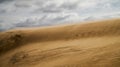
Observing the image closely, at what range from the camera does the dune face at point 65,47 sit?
6.15 m

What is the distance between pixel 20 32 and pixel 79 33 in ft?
11.3

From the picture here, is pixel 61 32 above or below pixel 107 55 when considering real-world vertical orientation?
above

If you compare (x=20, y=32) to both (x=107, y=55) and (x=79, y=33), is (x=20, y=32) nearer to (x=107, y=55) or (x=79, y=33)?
(x=79, y=33)

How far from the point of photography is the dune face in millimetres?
6152

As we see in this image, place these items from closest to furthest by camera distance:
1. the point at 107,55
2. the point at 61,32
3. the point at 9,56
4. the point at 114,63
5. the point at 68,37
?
the point at 114,63 → the point at 107,55 → the point at 9,56 → the point at 68,37 → the point at 61,32

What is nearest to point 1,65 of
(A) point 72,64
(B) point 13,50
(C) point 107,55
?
(B) point 13,50

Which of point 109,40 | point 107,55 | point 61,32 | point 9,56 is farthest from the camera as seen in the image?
point 61,32

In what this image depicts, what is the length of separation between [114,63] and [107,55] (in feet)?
1.75

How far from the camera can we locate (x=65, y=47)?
746 cm

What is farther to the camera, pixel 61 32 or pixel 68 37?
pixel 61 32

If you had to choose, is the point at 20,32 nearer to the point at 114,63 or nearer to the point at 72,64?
the point at 72,64

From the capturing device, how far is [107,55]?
6.06m

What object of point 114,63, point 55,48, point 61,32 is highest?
point 61,32

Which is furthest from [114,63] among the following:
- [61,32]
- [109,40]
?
[61,32]
